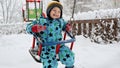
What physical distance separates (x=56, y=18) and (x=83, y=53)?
263 centimetres

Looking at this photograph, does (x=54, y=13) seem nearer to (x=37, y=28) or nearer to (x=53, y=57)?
(x=37, y=28)

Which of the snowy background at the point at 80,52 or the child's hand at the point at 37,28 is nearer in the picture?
the child's hand at the point at 37,28

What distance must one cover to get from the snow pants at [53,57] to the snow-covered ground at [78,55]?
1.38 metres

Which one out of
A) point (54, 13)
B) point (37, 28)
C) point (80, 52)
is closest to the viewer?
point (37, 28)

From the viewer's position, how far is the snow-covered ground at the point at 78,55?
6.22 metres

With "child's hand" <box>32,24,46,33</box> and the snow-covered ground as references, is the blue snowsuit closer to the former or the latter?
"child's hand" <box>32,24,46,33</box>

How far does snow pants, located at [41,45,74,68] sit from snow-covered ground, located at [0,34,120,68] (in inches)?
54.4

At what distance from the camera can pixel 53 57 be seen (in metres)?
4.70

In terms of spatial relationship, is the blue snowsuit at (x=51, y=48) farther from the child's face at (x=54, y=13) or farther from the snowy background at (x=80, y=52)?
the snowy background at (x=80, y=52)

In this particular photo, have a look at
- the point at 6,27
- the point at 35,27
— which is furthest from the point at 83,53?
the point at 6,27

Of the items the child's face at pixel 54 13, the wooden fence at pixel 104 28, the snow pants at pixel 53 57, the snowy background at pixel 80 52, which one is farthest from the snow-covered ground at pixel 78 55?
the child's face at pixel 54 13

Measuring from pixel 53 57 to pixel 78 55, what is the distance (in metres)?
2.39

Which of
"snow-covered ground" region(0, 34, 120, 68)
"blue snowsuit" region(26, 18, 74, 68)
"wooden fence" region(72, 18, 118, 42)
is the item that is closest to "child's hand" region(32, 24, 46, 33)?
"blue snowsuit" region(26, 18, 74, 68)

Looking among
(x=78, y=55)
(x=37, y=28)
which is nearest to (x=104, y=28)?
(x=78, y=55)
